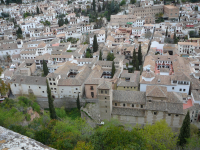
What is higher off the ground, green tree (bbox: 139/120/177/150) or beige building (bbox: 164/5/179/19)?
beige building (bbox: 164/5/179/19)

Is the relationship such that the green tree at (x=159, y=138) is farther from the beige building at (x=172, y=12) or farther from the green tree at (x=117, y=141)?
the beige building at (x=172, y=12)

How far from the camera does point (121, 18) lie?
6938 cm

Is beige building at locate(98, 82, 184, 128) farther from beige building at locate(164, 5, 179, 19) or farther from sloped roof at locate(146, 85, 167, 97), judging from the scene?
beige building at locate(164, 5, 179, 19)

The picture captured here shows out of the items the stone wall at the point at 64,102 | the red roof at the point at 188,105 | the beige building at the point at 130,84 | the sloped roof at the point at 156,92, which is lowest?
the stone wall at the point at 64,102

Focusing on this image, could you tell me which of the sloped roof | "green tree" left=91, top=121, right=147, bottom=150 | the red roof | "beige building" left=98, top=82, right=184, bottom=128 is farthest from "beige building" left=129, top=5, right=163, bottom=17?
"green tree" left=91, top=121, right=147, bottom=150

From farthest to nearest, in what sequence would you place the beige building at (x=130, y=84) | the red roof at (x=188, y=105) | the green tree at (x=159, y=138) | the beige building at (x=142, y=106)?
1. the beige building at (x=130, y=84)
2. the red roof at (x=188, y=105)
3. the beige building at (x=142, y=106)
4. the green tree at (x=159, y=138)

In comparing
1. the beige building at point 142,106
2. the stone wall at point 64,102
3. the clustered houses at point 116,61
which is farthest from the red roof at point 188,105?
the stone wall at point 64,102

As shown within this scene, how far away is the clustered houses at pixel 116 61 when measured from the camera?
2850 cm

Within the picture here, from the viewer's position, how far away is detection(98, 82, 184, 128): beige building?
88.3 ft

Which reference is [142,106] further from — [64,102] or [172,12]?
[172,12]

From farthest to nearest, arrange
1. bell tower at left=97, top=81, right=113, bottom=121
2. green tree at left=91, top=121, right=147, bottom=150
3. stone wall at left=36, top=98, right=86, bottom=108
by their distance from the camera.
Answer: stone wall at left=36, top=98, right=86, bottom=108
bell tower at left=97, top=81, right=113, bottom=121
green tree at left=91, top=121, right=147, bottom=150

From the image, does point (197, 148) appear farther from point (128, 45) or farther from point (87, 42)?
point (87, 42)

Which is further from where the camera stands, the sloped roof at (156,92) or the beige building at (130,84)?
the beige building at (130,84)

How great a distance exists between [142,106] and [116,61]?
16369 mm
